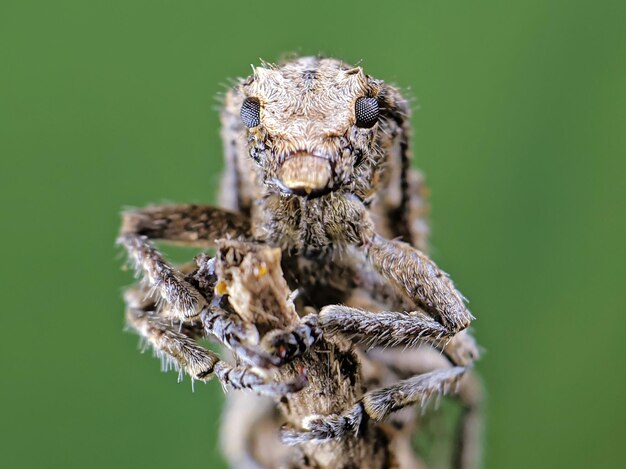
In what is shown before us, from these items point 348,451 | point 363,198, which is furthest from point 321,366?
point 363,198

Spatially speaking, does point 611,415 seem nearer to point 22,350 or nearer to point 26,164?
point 22,350

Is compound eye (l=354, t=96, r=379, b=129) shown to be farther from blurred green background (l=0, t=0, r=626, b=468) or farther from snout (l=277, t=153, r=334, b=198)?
blurred green background (l=0, t=0, r=626, b=468)

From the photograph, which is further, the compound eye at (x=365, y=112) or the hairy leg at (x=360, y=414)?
the compound eye at (x=365, y=112)

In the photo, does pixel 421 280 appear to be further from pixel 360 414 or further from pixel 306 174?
pixel 306 174

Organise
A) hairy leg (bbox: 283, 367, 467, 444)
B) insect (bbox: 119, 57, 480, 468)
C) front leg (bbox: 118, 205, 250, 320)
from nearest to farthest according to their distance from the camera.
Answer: insect (bbox: 119, 57, 480, 468)
hairy leg (bbox: 283, 367, 467, 444)
front leg (bbox: 118, 205, 250, 320)

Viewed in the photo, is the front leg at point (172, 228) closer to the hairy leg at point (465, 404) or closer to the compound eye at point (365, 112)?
the compound eye at point (365, 112)

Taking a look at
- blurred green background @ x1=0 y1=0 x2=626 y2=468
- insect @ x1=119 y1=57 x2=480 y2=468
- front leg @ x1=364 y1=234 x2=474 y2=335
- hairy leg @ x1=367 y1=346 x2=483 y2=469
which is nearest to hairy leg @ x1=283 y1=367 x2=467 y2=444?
insect @ x1=119 y1=57 x2=480 y2=468

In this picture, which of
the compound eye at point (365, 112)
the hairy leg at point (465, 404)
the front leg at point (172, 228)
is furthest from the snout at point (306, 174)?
the hairy leg at point (465, 404)
